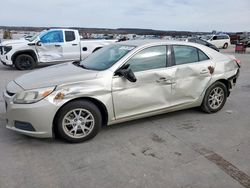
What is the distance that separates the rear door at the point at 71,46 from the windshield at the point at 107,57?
7789 millimetres

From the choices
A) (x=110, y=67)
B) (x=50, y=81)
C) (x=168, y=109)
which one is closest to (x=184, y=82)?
(x=168, y=109)

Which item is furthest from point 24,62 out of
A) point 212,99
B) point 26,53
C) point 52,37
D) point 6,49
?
point 212,99

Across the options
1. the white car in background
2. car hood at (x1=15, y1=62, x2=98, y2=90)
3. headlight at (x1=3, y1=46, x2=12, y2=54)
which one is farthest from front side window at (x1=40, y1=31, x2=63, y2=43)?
the white car in background

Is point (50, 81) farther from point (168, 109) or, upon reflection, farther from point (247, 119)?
point (247, 119)

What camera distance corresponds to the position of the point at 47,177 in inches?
127

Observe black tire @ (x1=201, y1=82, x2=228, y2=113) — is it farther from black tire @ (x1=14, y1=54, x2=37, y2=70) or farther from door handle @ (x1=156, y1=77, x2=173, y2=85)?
black tire @ (x1=14, y1=54, x2=37, y2=70)

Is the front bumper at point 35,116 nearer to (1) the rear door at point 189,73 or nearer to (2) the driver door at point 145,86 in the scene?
(2) the driver door at point 145,86

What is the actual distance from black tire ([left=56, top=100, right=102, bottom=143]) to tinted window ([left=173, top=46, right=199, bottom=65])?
1.78 metres

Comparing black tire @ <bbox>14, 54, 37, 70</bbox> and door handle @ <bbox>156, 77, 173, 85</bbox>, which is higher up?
door handle @ <bbox>156, 77, 173, 85</bbox>

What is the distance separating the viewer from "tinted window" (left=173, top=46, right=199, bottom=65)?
5.00 m

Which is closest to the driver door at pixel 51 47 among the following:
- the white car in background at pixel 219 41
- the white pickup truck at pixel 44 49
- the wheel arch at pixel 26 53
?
the white pickup truck at pixel 44 49

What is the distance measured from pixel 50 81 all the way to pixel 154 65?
5.62ft

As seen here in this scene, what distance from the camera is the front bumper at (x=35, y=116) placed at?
12.5ft

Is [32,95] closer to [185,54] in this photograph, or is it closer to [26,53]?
[185,54]
